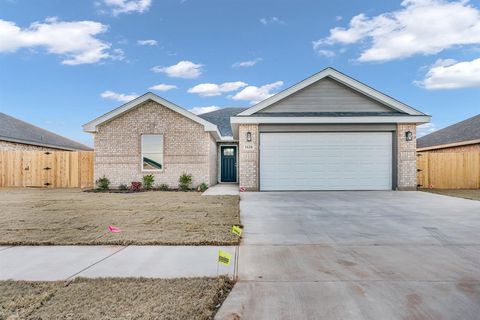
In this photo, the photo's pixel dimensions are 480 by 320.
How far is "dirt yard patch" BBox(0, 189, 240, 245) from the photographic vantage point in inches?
179

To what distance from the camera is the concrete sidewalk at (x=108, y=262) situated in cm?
322

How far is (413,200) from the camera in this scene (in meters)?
9.38

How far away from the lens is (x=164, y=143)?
13836mm

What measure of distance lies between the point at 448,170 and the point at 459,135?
6296 mm

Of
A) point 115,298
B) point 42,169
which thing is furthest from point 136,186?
point 115,298

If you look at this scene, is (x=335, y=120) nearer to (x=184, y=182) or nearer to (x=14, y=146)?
(x=184, y=182)

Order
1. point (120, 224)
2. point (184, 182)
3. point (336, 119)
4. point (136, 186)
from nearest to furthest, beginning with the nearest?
point (120, 224), point (336, 119), point (136, 186), point (184, 182)

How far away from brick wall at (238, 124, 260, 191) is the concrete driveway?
5.46 meters

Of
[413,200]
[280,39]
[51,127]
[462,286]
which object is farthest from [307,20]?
[51,127]

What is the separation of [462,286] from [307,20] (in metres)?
13.1

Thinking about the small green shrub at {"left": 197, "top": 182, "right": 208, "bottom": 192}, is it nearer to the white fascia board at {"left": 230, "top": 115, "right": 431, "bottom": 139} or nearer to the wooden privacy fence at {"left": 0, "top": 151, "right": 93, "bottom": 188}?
the white fascia board at {"left": 230, "top": 115, "right": 431, "bottom": 139}

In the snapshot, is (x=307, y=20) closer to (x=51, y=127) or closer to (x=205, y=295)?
(x=205, y=295)

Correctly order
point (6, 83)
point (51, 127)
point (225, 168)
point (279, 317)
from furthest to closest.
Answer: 1. point (51, 127)
2. point (225, 168)
3. point (6, 83)
4. point (279, 317)

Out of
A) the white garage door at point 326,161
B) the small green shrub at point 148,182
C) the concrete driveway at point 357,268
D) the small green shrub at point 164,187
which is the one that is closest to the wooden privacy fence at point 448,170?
the white garage door at point 326,161
